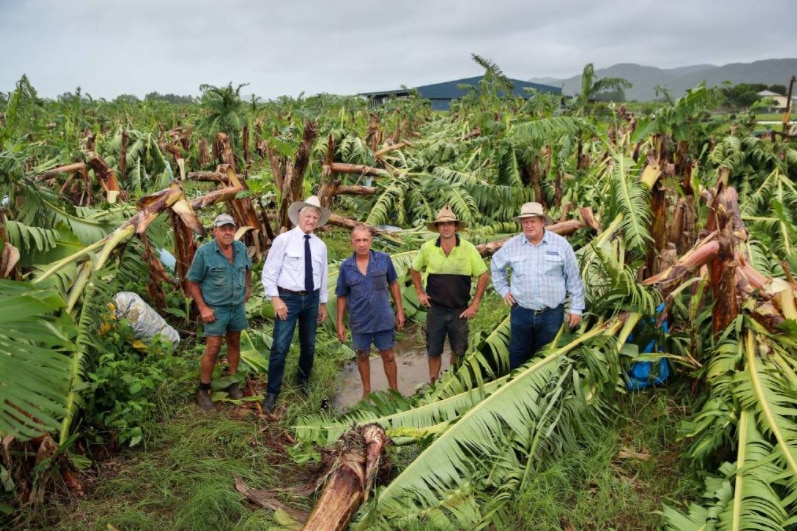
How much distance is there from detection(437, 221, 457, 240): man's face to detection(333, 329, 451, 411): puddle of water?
147 centimetres

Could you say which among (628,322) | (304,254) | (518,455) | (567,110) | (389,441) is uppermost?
(567,110)

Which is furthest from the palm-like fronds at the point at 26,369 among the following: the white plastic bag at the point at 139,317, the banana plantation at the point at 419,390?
the white plastic bag at the point at 139,317

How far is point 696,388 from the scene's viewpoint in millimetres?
4410

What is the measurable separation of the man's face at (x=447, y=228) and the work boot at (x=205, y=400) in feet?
7.74

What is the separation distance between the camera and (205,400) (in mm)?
4688

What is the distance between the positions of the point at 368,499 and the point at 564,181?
782 cm

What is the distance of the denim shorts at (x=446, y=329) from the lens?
4988mm

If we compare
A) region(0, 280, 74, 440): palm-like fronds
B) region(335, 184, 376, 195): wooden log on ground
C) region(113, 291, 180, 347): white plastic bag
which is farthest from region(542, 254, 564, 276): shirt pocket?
region(335, 184, 376, 195): wooden log on ground

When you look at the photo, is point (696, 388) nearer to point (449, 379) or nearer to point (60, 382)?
point (449, 379)

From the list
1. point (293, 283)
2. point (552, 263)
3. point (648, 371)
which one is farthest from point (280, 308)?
point (648, 371)

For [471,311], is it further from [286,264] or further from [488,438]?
[286,264]

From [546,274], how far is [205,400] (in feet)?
9.59

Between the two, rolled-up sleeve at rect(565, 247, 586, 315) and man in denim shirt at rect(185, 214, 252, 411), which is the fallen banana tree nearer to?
rolled-up sleeve at rect(565, 247, 586, 315)

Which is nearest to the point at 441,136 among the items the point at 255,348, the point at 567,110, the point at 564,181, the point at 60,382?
the point at 567,110
